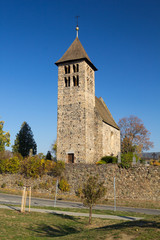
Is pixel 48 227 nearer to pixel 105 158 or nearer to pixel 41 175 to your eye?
pixel 41 175

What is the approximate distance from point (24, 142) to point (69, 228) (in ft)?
126

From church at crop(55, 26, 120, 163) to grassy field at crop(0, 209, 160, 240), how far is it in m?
16.6

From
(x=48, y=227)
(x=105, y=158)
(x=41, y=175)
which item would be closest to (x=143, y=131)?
(x=105, y=158)

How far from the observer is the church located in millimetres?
29469

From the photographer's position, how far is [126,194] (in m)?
23.2

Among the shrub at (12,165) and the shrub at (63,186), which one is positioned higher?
the shrub at (12,165)

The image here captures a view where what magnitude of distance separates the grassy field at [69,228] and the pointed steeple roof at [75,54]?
2384 centimetres

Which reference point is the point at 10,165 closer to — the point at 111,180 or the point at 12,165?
the point at 12,165

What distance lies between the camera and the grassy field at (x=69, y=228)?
7336 mm

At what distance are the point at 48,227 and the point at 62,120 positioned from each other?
68.3 ft

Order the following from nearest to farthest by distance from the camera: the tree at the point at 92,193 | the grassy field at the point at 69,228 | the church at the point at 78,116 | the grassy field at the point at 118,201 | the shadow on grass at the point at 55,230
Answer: the grassy field at the point at 69,228
the shadow on grass at the point at 55,230
the tree at the point at 92,193
the grassy field at the point at 118,201
the church at the point at 78,116

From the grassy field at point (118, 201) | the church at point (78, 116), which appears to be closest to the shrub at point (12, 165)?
the grassy field at point (118, 201)

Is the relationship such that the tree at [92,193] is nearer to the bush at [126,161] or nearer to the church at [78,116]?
the bush at [126,161]

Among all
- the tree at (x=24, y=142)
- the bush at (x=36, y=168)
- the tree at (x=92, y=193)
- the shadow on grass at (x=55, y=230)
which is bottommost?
the shadow on grass at (x=55, y=230)
